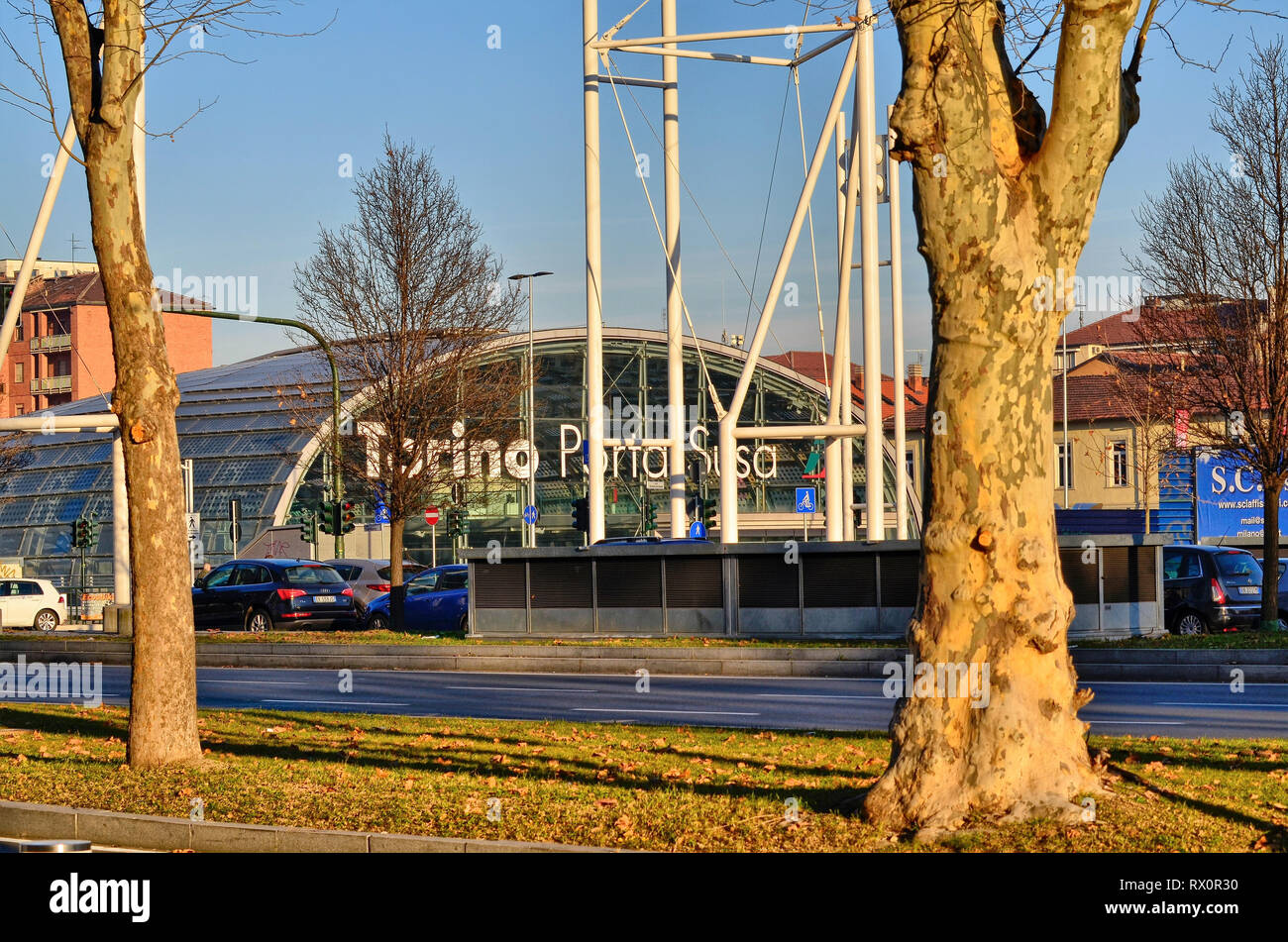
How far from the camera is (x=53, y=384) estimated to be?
315ft

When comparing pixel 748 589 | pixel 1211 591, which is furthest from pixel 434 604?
pixel 1211 591

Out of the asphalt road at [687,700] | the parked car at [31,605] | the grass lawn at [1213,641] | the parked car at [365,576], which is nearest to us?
the asphalt road at [687,700]

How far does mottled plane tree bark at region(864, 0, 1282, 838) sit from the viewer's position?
7.11 metres

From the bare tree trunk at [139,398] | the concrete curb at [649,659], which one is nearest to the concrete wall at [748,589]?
the concrete curb at [649,659]

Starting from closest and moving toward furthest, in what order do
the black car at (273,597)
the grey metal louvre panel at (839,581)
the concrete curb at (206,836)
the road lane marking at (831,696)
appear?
the concrete curb at (206,836), the road lane marking at (831,696), the grey metal louvre panel at (839,581), the black car at (273,597)

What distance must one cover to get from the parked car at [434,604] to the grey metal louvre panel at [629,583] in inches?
150

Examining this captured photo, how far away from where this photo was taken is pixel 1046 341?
730cm

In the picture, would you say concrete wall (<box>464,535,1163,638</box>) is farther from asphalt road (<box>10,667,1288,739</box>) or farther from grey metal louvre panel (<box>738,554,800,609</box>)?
asphalt road (<box>10,667,1288,739</box>)

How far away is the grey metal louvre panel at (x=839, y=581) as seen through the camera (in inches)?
875

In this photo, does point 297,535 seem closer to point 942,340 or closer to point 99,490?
point 99,490

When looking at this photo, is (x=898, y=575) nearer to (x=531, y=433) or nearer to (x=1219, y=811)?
(x=1219, y=811)

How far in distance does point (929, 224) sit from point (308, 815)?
4.55 metres

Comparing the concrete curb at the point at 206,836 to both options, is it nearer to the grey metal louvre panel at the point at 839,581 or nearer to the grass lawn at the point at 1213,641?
the grass lawn at the point at 1213,641
